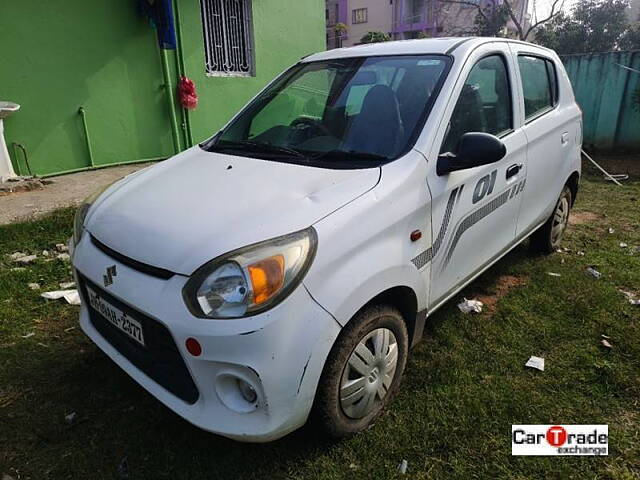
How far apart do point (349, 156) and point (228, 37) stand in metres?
6.48

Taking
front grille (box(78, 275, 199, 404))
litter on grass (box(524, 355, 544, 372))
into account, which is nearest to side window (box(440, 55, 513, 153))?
litter on grass (box(524, 355, 544, 372))

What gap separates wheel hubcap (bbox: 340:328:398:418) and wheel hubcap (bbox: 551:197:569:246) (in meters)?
2.50

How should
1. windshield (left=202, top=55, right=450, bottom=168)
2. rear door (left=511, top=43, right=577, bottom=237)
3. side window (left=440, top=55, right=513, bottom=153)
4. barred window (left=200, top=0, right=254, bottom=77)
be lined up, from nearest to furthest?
windshield (left=202, top=55, right=450, bottom=168)
side window (left=440, top=55, right=513, bottom=153)
rear door (left=511, top=43, right=577, bottom=237)
barred window (left=200, top=0, right=254, bottom=77)

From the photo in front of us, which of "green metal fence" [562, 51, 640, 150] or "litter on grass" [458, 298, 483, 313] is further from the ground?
"green metal fence" [562, 51, 640, 150]

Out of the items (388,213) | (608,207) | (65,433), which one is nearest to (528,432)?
(388,213)

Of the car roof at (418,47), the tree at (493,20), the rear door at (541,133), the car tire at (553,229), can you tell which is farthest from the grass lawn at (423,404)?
the tree at (493,20)

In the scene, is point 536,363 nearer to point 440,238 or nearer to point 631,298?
point 440,238

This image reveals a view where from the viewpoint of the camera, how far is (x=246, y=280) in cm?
164

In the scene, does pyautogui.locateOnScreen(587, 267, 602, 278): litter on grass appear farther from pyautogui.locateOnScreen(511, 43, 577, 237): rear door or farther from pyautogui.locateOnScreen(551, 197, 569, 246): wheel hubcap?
pyautogui.locateOnScreen(511, 43, 577, 237): rear door

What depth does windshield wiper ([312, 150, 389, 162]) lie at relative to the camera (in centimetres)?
223

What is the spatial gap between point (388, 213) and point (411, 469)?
1106 mm

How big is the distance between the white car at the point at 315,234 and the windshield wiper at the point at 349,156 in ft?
0.03

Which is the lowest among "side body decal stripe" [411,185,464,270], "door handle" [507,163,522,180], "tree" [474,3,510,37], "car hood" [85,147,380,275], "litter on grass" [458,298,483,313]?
"litter on grass" [458,298,483,313]

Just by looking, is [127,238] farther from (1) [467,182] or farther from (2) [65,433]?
(1) [467,182]
